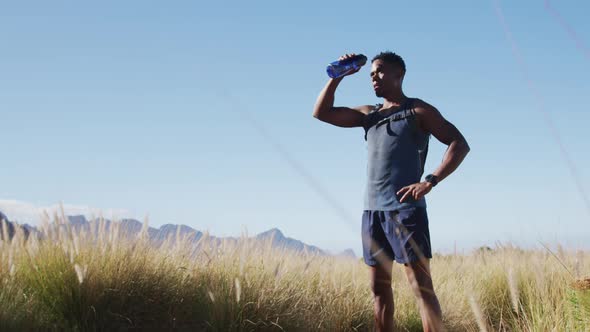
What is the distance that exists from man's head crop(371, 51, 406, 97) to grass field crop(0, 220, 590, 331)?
1689mm

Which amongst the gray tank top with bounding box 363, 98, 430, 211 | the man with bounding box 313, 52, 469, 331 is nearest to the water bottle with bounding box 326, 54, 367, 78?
the man with bounding box 313, 52, 469, 331

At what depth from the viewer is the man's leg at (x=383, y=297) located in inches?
175

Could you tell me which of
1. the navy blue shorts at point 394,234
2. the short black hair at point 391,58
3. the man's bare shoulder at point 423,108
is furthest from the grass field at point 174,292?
the short black hair at point 391,58

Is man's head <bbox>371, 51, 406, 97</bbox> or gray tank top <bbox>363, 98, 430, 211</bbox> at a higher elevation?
man's head <bbox>371, 51, 406, 97</bbox>

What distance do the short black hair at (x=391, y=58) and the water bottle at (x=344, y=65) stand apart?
0.64 ft

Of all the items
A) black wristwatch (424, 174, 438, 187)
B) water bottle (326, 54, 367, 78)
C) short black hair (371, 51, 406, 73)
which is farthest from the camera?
short black hair (371, 51, 406, 73)

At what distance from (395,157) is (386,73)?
0.77 metres

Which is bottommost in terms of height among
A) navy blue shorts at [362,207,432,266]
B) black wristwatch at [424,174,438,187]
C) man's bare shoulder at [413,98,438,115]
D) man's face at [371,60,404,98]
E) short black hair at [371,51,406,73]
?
navy blue shorts at [362,207,432,266]

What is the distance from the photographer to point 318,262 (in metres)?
7.01

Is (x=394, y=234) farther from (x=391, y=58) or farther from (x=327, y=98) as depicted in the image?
(x=391, y=58)

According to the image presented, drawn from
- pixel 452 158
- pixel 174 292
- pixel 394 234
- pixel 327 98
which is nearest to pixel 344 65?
pixel 327 98

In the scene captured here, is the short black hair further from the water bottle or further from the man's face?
the water bottle

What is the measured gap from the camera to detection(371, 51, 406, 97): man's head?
4.61 meters

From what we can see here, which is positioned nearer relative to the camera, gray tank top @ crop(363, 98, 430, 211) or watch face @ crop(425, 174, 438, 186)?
watch face @ crop(425, 174, 438, 186)
